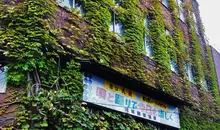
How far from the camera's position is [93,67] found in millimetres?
6656

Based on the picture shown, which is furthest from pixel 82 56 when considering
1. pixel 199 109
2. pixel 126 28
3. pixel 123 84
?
pixel 199 109

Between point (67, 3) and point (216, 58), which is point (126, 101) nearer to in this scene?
point (67, 3)

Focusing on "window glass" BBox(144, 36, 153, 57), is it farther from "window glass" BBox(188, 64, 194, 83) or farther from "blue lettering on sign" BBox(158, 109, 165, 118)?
"window glass" BBox(188, 64, 194, 83)

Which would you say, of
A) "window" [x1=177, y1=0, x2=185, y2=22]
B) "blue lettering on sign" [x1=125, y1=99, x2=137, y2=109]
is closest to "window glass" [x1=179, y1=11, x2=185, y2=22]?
"window" [x1=177, y1=0, x2=185, y2=22]

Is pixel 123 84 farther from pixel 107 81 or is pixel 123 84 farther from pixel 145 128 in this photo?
pixel 145 128

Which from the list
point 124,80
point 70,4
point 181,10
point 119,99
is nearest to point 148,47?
point 124,80

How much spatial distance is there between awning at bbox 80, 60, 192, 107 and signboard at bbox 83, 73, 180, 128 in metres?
0.11

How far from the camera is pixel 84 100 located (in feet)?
20.9

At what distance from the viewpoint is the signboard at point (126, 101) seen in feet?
22.0

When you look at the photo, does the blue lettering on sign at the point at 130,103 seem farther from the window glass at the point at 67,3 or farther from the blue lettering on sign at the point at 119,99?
the window glass at the point at 67,3

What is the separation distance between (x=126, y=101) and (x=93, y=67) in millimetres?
1635

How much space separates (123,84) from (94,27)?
5.88 feet

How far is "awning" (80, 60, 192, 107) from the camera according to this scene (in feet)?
21.7

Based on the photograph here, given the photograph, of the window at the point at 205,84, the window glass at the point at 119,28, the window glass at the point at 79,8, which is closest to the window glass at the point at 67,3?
the window glass at the point at 79,8
